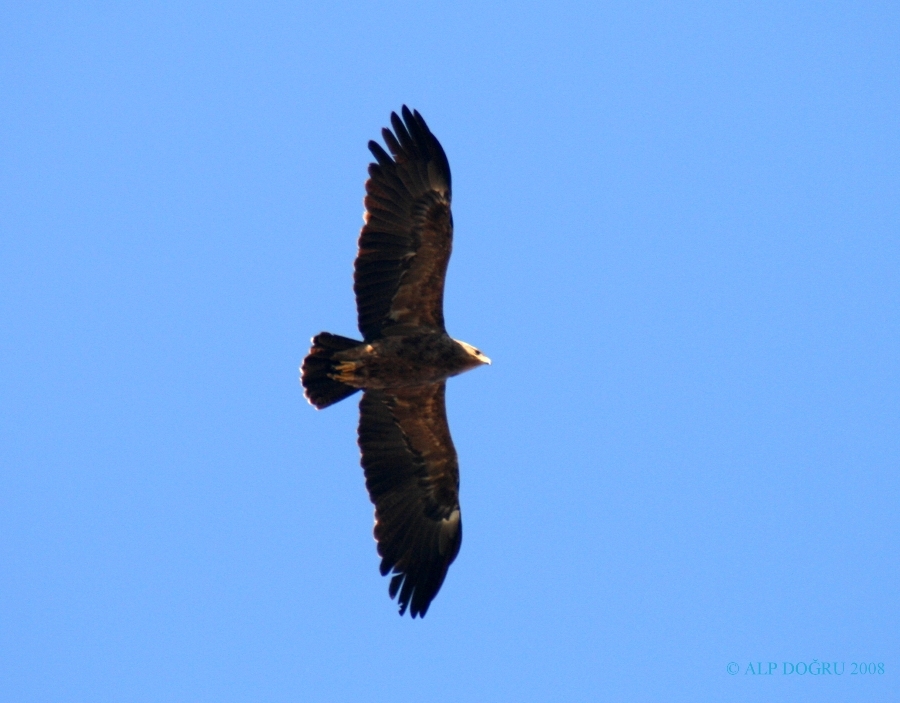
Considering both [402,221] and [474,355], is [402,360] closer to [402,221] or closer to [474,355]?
[474,355]

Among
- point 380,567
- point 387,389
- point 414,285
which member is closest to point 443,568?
point 380,567

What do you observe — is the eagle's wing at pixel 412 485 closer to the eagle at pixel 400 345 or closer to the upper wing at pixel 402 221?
the eagle at pixel 400 345

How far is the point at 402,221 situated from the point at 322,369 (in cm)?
179

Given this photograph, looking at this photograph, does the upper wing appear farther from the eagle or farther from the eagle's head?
the eagle's head

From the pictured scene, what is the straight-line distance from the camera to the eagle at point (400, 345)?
14820 mm

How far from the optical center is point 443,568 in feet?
50.6

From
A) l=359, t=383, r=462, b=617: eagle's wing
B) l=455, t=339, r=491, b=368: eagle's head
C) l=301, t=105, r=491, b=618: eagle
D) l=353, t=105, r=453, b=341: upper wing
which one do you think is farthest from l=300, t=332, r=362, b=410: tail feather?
l=455, t=339, r=491, b=368: eagle's head

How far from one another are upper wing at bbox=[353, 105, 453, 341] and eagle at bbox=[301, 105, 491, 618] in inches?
0.4

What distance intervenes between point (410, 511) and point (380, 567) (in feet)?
2.33

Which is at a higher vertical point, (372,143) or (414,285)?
(372,143)

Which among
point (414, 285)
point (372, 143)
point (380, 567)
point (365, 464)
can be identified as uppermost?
point (372, 143)

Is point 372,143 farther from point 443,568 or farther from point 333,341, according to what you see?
point 443,568

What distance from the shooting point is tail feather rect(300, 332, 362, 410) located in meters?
14.8

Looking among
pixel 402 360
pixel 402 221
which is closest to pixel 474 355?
pixel 402 360
